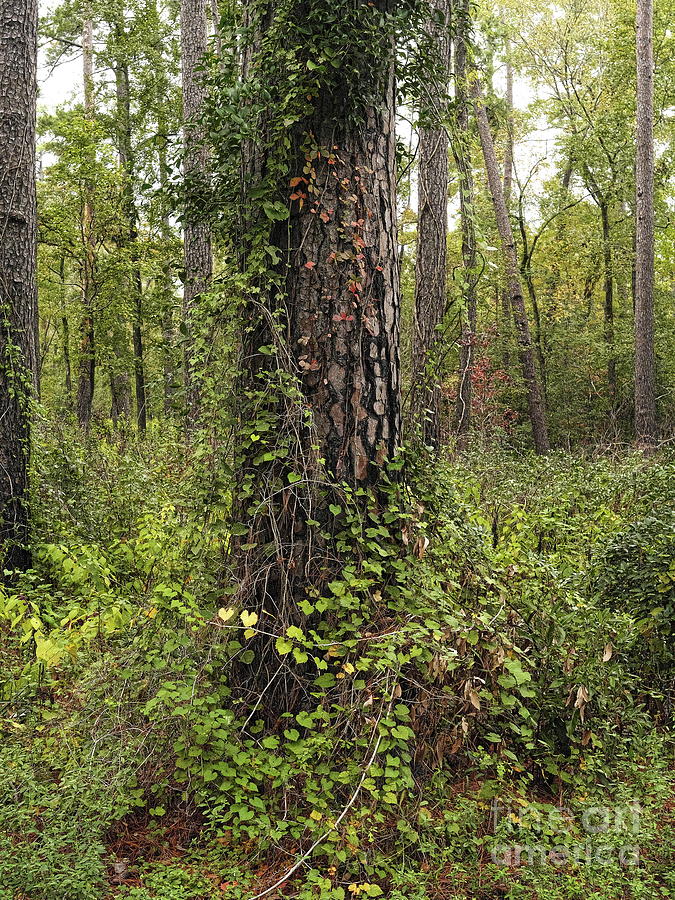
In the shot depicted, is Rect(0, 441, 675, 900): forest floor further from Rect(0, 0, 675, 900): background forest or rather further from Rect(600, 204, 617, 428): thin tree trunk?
Rect(600, 204, 617, 428): thin tree trunk

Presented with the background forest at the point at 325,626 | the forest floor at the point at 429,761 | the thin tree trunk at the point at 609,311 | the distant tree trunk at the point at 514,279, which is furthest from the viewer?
the thin tree trunk at the point at 609,311

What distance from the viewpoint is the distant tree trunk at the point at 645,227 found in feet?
43.8

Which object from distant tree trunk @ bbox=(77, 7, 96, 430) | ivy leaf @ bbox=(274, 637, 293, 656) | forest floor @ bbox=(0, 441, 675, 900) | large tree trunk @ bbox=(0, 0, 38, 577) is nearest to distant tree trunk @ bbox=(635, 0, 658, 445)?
forest floor @ bbox=(0, 441, 675, 900)

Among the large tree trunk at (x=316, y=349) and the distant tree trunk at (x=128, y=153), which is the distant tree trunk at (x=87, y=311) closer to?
the distant tree trunk at (x=128, y=153)

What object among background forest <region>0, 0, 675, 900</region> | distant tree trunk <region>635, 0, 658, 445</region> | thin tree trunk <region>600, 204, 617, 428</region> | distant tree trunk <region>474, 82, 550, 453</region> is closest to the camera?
background forest <region>0, 0, 675, 900</region>

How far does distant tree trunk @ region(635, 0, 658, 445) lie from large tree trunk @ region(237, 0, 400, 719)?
447 inches

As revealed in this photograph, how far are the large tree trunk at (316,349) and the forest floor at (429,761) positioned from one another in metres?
0.45

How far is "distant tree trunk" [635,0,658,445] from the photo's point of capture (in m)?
13.4

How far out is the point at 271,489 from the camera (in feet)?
10.7

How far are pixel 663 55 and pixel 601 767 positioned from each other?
2002cm

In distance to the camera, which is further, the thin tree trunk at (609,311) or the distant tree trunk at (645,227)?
the thin tree trunk at (609,311)

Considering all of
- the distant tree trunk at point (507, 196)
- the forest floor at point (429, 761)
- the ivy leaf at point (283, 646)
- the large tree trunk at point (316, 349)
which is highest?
the distant tree trunk at point (507, 196)

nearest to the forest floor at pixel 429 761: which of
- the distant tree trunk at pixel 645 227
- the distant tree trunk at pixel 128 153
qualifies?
the distant tree trunk at pixel 645 227

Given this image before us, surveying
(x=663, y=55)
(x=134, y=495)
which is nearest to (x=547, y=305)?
(x=663, y=55)
